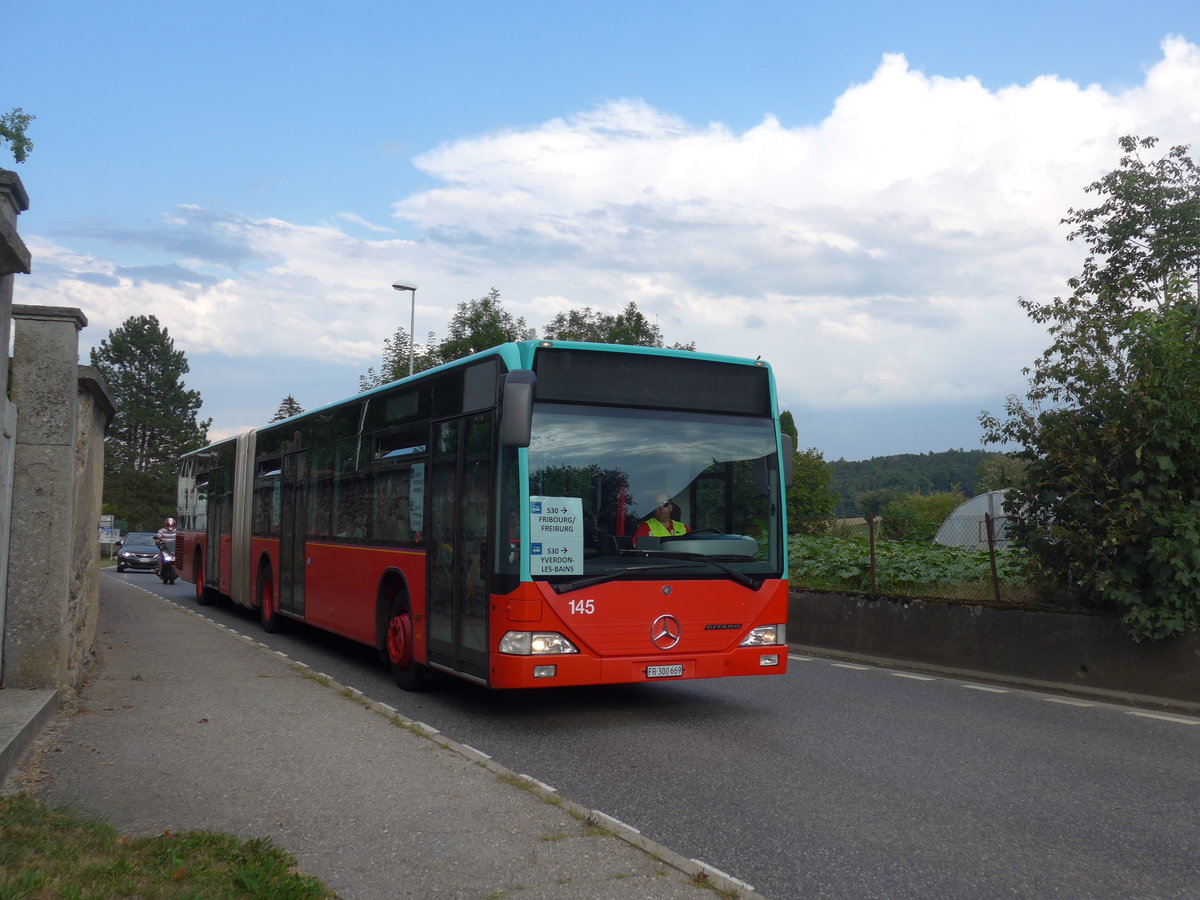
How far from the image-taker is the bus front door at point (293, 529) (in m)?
14.5

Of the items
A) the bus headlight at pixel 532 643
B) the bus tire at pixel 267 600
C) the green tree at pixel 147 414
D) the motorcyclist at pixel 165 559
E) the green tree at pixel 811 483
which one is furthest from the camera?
the green tree at pixel 147 414

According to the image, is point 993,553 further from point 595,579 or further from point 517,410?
point 517,410

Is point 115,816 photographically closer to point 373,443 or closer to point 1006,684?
point 373,443

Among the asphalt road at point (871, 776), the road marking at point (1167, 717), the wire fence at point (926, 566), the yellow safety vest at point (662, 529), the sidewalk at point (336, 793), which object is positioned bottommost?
the road marking at point (1167, 717)

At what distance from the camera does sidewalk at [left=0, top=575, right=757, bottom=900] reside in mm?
4773

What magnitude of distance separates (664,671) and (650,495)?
1357 millimetres

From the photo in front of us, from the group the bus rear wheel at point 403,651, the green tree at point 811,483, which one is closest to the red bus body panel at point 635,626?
the bus rear wheel at point 403,651

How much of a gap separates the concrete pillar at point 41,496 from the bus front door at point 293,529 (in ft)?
19.5

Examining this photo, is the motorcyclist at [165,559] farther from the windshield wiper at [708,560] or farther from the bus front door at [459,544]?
the windshield wiper at [708,560]

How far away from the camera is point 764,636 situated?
30.3ft

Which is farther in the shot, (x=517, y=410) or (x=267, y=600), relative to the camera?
(x=267, y=600)

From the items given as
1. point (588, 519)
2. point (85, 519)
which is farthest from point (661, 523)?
point (85, 519)

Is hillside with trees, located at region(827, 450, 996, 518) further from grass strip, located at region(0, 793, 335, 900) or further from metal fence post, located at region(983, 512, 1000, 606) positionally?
grass strip, located at region(0, 793, 335, 900)

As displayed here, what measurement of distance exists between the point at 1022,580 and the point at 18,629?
10.3 meters
